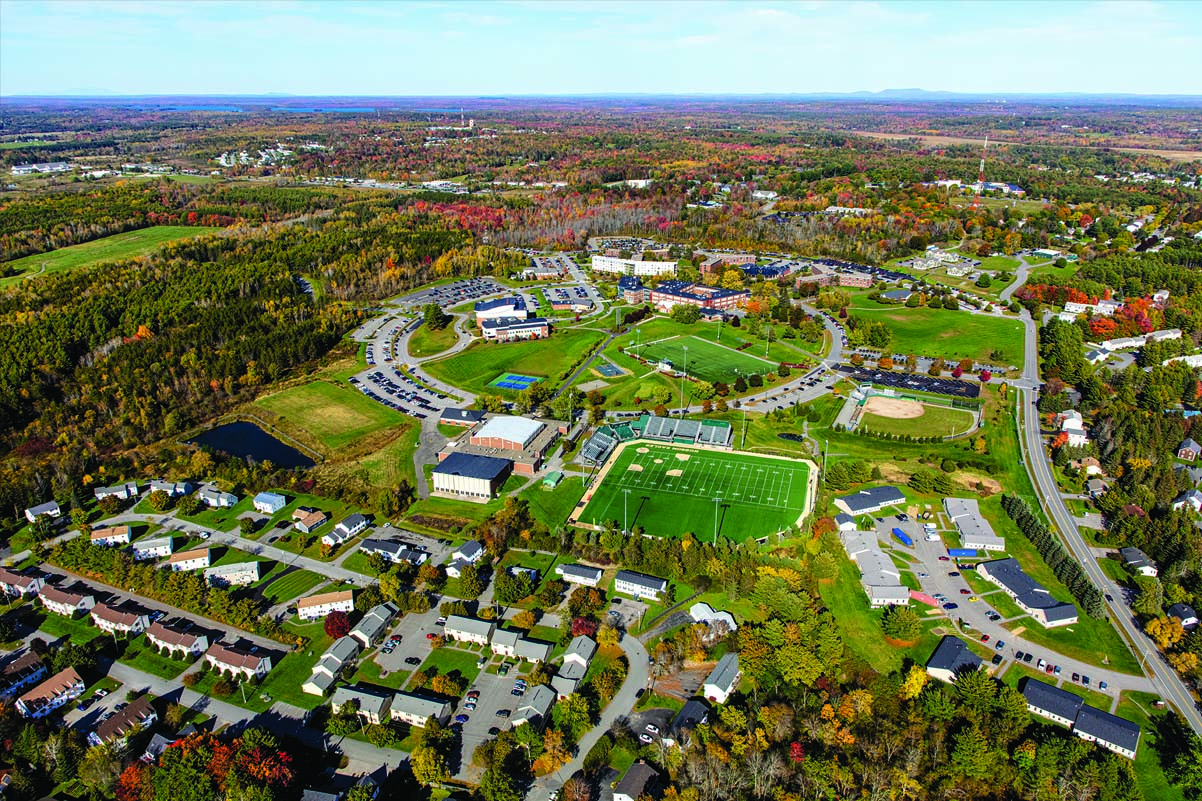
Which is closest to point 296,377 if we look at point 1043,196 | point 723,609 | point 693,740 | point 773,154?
point 723,609

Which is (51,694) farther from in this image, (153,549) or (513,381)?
(513,381)

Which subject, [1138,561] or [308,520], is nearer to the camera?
[1138,561]

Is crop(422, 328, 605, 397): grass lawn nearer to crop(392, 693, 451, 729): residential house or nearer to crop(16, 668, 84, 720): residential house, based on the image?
crop(392, 693, 451, 729): residential house

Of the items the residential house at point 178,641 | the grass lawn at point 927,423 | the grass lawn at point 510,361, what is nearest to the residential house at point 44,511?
the residential house at point 178,641

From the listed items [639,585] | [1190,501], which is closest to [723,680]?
[639,585]

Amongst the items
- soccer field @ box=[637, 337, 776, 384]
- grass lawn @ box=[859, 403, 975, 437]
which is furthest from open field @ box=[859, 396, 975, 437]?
soccer field @ box=[637, 337, 776, 384]

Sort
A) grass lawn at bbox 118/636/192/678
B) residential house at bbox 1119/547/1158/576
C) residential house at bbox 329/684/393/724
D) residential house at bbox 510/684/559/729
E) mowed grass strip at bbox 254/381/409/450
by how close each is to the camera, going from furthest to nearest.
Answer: mowed grass strip at bbox 254/381/409/450 → residential house at bbox 1119/547/1158/576 → grass lawn at bbox 118/636/192/678 → residential house at bbox 329/684/393/724 → residential house at bbox 510/684/559/729

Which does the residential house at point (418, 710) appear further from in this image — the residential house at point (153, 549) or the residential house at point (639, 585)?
the residential house at point (153, 549)
